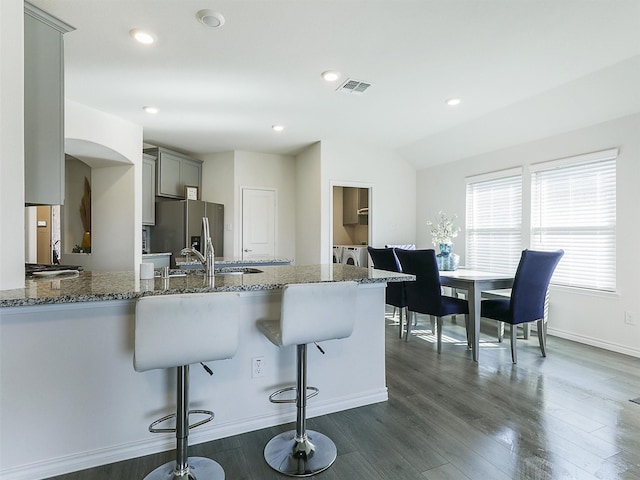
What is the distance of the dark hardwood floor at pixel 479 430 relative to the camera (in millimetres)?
1688

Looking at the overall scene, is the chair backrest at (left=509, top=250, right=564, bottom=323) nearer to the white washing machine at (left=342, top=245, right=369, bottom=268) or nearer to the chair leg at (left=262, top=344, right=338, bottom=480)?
the chair leg at (left=262, top=344, right=338, bottom=480)

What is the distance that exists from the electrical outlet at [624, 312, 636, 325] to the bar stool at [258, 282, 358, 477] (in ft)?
10.6

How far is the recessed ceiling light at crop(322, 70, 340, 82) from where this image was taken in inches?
122

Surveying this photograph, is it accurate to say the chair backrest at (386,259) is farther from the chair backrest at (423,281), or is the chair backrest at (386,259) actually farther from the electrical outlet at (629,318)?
the electrical outlet at (629,318)

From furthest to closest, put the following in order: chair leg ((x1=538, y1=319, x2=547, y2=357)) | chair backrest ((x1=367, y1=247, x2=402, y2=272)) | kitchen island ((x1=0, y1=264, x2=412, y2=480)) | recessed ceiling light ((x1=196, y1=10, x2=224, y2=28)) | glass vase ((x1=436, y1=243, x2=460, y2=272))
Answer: glass vase ((x1=436, y1=243, x2=460, y2=272)) → chair backrest ((x1=367, y1=247, x2=402, y2=272)) → chair leg ((x1=538, y1=319, x2=547, y2=357)) → recessed ceiling light ((x1=196, y1=10, x2=224, y2=28)) → kitchen island ((x1=0, y1=264, x2=412, y2=480))

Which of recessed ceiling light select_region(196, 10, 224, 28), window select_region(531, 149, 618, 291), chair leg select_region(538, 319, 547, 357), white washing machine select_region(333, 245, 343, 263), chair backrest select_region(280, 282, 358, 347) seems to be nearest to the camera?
chair backrest select_region(280, 282, 358, 347)

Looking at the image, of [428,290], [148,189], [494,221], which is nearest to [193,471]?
[428,290]

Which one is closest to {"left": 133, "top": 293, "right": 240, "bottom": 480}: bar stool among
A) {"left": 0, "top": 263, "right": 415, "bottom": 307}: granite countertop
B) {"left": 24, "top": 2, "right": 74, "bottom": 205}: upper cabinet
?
{"left": 0, "top": 263, "right": 415, "bottom": 307}: granite countertop

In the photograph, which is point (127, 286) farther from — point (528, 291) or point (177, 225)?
point (177, 225)

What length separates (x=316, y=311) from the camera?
5.65 ft

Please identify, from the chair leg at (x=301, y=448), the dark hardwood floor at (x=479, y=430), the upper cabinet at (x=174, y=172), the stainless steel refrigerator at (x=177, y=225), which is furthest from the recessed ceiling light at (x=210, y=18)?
the upper cabinet at (x=174, y=172)

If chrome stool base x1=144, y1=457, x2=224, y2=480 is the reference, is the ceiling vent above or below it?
above

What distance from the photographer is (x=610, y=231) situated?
3.58 metres

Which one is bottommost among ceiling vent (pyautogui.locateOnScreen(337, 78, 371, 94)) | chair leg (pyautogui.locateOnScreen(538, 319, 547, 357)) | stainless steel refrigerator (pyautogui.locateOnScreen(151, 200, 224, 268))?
chair leg (pyautogui.locateOnScreen(538, 319, 547, 357))
